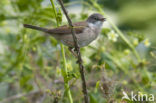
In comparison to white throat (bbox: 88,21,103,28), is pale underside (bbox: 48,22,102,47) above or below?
below

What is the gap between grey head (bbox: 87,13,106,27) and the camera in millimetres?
2848

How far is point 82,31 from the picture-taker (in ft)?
8.87

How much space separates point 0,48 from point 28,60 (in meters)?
0.53

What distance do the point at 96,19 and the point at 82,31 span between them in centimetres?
26

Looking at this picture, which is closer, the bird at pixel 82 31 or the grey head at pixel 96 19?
the bird at pixel 82 31

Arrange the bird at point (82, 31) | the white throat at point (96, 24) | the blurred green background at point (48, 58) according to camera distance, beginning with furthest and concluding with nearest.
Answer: the white throat at point (96, 24) → the blurred green background at point (48, 58) → the bird at point (82, 31)

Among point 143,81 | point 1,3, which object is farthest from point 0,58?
point 143,81

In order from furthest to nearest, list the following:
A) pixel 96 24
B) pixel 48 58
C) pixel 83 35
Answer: pixel 48 58 < pixel 96 24 < pixel 83 35

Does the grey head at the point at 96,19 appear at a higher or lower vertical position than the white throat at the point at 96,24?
higher

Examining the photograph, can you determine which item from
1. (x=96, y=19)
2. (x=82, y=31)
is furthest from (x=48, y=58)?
(x=96, y=19)

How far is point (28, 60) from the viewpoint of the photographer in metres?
2.97

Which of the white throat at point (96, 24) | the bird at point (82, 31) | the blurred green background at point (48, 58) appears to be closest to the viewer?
the bird at point (82, 31)

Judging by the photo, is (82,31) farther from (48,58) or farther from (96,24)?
(48,58)

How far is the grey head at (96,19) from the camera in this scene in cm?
285
